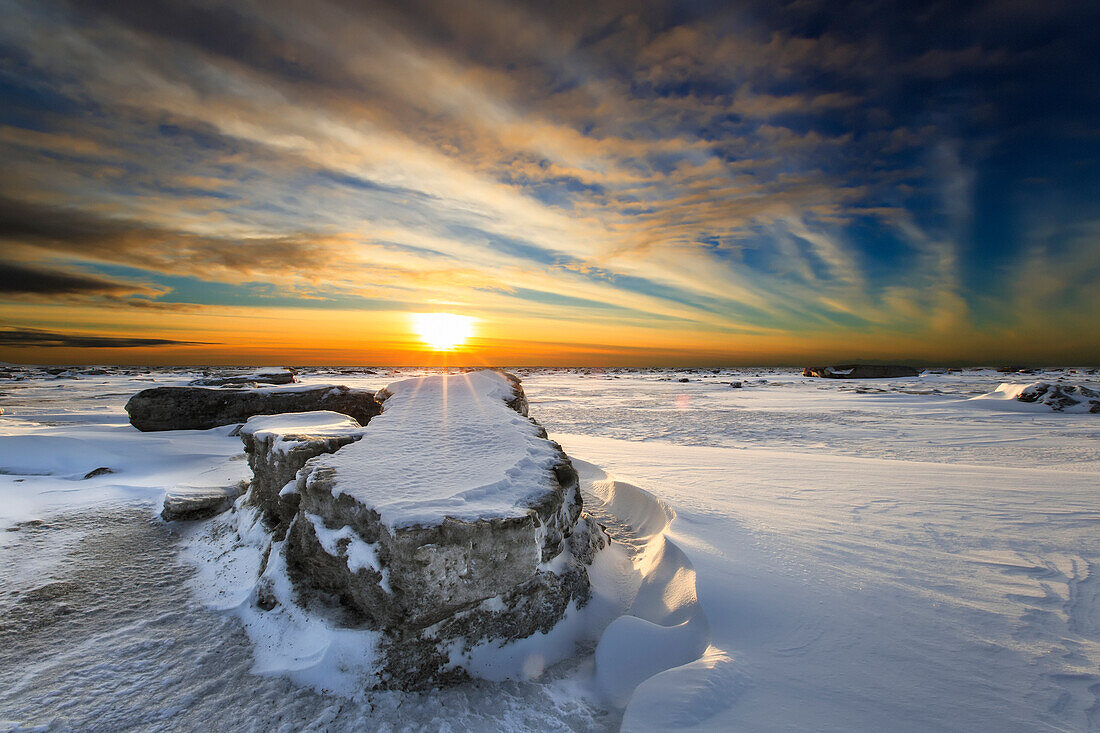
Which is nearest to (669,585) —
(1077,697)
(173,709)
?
(1077,697)

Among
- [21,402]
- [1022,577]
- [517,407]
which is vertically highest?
[517,407]

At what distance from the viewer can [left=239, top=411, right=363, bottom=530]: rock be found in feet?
11.8

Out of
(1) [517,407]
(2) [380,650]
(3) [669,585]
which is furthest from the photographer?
(1) [517,407]

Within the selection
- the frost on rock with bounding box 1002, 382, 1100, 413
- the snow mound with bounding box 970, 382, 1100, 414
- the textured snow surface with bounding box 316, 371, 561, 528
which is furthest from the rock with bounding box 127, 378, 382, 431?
the frost on rock with bounding box 1002, 382, 1100, 413

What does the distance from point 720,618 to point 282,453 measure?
12.8 ft

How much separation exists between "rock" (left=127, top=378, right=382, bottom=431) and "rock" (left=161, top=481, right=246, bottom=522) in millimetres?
2911

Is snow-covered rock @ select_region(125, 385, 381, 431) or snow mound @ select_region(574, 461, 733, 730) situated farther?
snow-covered rock @ select_region(125, 385, 381, 431)

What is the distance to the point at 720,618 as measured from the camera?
9.11 feet

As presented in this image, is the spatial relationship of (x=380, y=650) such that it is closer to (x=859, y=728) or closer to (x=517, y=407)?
(x=859, y=728)

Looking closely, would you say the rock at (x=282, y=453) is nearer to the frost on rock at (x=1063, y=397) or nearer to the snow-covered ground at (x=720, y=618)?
the snow-covered ground at (x=720, y=618)

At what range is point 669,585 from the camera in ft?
10.8

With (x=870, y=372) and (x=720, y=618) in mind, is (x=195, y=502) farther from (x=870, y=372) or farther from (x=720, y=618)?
(x=870, y=372)

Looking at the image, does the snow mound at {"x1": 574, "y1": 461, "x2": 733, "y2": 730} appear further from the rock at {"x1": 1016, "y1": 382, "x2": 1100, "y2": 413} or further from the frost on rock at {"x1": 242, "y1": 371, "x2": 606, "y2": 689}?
the rock at {"x1": 1016, "y1": 382, "x2": 1100, "y2": 413}

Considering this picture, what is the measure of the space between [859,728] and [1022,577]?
2311 mm
